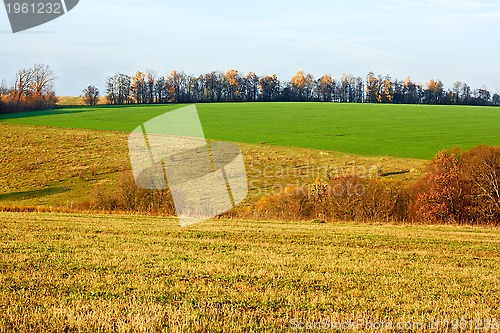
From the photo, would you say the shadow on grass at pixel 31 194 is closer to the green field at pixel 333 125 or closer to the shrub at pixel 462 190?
the green field at pixel 333 125

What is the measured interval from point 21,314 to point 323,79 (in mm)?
143464

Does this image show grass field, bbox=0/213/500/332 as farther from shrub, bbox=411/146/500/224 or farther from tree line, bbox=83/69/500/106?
tree line, bbox=83/69/500/106

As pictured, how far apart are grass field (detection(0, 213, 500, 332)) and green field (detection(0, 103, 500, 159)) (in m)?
44.2

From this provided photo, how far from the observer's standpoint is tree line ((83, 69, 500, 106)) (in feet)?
412

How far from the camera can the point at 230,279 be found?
11.2 metres

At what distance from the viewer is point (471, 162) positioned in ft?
132

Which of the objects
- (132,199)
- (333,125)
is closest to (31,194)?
(132,199)

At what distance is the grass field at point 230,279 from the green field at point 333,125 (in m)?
44.2

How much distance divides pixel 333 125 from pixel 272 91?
5875 cm

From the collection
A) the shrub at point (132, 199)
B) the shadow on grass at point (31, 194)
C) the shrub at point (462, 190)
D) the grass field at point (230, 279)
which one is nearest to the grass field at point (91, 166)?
the shadow on grass at point (31, 194)

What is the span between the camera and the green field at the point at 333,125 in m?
65.1

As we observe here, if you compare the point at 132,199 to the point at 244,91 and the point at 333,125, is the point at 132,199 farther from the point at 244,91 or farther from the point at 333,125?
the point at 244,91

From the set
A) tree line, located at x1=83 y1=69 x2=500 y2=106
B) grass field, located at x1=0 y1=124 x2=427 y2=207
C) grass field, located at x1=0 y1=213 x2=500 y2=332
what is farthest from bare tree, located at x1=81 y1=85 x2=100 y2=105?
grass field, located at x1=0 y1=213 x2=500 y2=332

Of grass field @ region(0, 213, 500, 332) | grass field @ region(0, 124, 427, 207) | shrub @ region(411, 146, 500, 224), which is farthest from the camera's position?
grass field @ region(0, 124, 427, 207)
